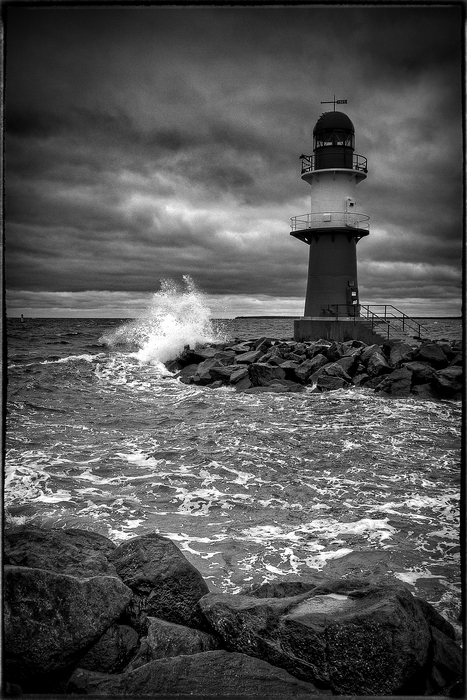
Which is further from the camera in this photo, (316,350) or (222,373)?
(316,350)

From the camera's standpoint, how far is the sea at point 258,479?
3221 mm

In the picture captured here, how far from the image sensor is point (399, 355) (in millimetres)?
11055

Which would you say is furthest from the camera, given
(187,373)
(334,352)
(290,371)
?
(187,373)

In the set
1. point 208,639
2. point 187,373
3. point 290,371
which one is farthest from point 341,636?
point 187,373

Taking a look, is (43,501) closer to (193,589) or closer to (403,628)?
(193,589)

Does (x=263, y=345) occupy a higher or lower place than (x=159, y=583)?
higher

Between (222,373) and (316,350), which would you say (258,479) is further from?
(316,350)

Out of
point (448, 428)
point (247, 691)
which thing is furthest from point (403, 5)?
point (448, 428)

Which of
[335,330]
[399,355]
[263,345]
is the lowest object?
[399,355]

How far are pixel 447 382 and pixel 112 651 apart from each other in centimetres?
842

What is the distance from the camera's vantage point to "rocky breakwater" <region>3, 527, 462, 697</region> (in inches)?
66.9

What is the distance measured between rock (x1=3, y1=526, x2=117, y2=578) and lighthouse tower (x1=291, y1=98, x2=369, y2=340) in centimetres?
1220

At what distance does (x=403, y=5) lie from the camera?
47.3 inches

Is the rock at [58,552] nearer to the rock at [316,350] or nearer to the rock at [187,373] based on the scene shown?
the rock at [187,373]
